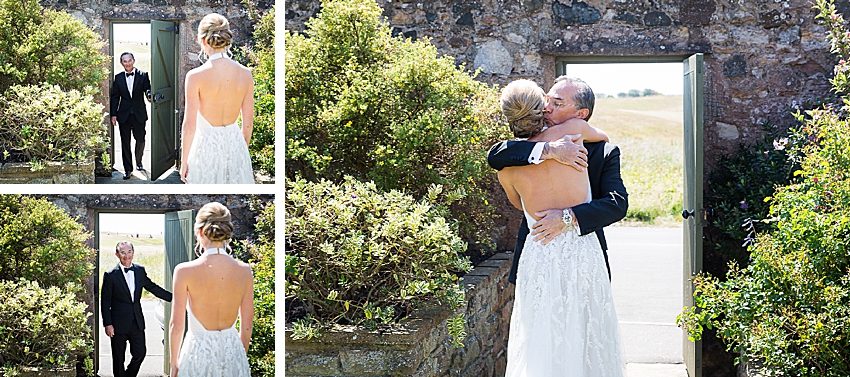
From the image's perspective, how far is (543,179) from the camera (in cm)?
335

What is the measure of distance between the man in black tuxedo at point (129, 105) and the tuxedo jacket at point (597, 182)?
1375 mm

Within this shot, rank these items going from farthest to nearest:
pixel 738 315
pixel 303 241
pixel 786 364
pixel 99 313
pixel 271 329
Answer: pixel 738 315 < pixel 786 364 < pixel 303 241 < pixel 99 313 < pixel 271 329

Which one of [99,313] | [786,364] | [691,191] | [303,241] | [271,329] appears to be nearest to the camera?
[271,329]

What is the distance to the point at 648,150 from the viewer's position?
59.2 feet

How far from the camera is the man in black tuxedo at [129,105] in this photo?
2.52m

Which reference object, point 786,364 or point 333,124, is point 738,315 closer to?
point 786,364

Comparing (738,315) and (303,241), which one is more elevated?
(303,241)

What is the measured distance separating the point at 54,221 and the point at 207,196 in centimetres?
77

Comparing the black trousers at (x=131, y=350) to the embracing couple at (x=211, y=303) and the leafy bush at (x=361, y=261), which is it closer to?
the embracing couple at (x=211, y=303)

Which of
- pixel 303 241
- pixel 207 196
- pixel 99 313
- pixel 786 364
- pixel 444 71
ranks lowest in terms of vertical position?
pixel 786 364

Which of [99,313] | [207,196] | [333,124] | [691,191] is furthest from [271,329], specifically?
[691,191]

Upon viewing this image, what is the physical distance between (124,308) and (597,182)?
6.37 feet

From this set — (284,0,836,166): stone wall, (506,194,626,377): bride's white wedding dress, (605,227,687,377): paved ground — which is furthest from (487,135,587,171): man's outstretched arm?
(605,227,687,377): paved ground

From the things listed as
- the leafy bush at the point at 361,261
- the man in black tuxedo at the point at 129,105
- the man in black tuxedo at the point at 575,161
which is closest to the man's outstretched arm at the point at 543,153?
the man in black tuxedo at the point at 575,161
